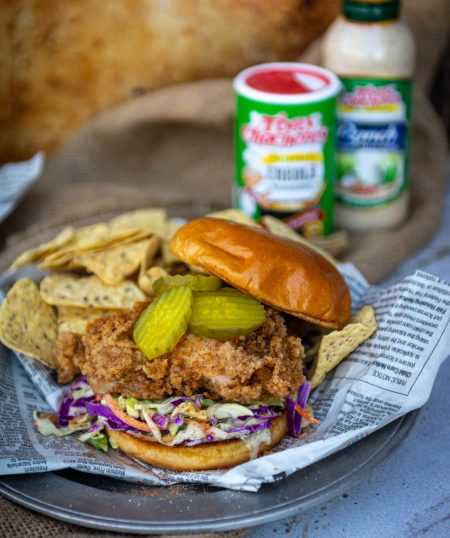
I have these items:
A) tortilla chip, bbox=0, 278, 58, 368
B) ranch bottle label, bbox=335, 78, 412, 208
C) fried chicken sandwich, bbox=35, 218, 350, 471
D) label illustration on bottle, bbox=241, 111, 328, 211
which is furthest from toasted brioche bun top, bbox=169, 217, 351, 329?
ranch bottle label, bbox=335, 78, 412, 208

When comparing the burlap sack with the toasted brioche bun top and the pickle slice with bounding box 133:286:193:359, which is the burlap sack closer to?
the toasted brioche bun top

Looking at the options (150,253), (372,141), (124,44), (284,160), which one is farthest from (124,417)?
(124,44)

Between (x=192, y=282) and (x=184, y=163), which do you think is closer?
(x=192, y=282)

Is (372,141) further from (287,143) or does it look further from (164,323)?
(164,323)

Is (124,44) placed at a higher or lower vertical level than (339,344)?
higher

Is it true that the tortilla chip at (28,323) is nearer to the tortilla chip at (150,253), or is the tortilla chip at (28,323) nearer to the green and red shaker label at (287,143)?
the tortilla chip at (150,253)

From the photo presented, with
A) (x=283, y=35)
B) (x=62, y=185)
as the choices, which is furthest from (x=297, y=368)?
(x=283, y=35)
